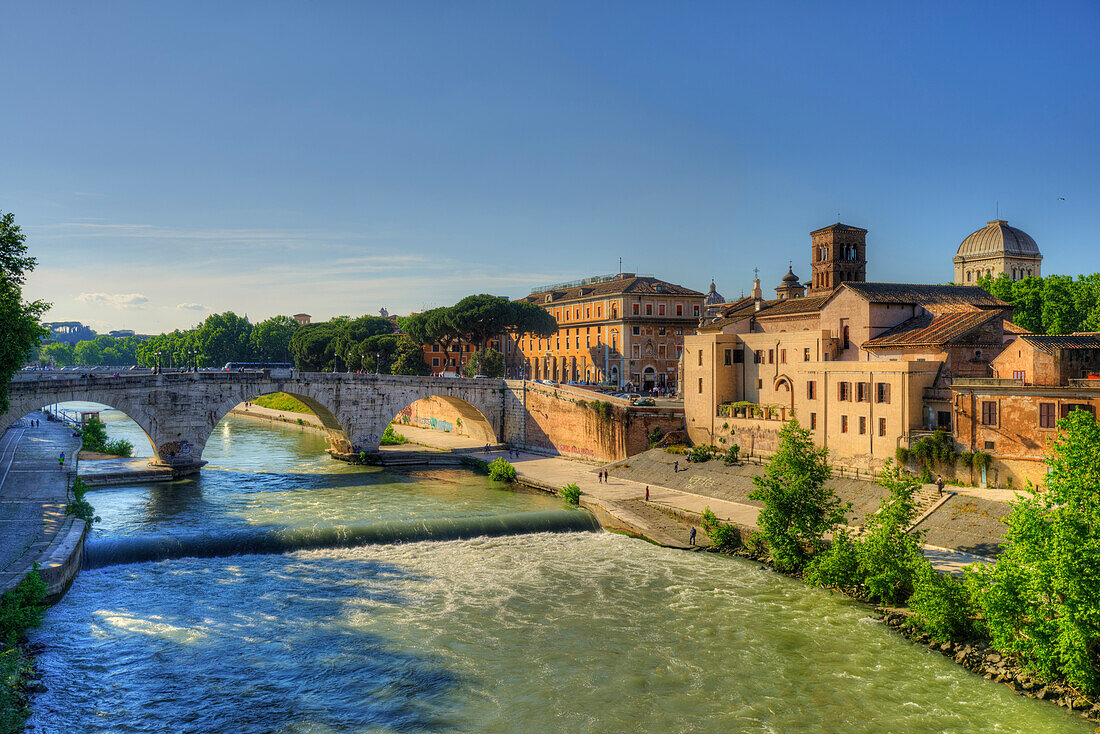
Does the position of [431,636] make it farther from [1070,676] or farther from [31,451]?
[31,451]

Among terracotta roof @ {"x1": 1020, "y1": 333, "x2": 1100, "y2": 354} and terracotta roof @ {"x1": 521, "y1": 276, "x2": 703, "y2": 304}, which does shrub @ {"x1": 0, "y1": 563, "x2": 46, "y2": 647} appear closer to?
terracotta roof @ {"x1": 1020, "y1": 333, "x2": 1100, "y2": 354}

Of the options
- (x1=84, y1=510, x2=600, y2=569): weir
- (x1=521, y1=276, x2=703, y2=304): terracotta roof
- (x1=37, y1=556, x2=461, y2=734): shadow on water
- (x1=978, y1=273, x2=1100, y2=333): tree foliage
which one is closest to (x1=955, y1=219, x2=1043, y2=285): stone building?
(x1=978, y1=273, x2=1100, y2=333): tree foliage

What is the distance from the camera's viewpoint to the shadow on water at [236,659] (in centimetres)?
1914

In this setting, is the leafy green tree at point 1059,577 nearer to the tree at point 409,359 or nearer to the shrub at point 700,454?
the shrub at point 700,454

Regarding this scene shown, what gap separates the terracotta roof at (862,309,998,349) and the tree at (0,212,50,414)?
40533mm

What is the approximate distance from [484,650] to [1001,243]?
81.3m

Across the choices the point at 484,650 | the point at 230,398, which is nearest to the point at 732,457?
the point at 484,650

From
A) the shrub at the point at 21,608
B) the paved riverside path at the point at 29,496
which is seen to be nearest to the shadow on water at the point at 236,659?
the shrub at the point at 21,608

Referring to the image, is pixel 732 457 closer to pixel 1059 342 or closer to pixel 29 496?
pixel 1059 342

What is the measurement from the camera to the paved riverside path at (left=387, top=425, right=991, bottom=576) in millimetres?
28678

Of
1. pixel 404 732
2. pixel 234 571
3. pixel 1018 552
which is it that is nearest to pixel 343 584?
pixel 234 571

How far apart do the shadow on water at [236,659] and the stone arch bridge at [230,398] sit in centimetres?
1988

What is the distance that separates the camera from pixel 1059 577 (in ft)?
63.8

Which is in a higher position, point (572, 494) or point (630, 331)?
point (630, 331)
